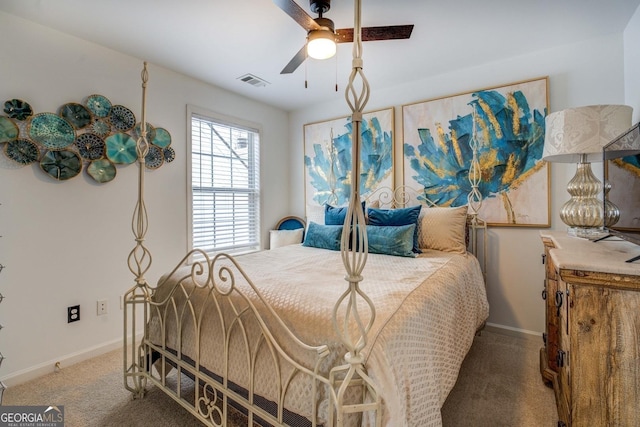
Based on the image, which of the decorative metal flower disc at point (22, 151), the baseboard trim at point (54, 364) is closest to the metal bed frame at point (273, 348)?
the baseboard trim at point (54, 364)

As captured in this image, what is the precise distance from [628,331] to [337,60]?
2.54 metres

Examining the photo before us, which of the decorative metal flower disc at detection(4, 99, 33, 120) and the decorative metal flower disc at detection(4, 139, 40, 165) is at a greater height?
the decorative metal flower disc at detection(4, 99, 33, 120)

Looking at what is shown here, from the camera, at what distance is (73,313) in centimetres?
218

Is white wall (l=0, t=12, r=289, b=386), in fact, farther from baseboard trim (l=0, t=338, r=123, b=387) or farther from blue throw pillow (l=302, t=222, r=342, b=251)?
blue throw pillow (l=302, t=222, r=342, b=251)

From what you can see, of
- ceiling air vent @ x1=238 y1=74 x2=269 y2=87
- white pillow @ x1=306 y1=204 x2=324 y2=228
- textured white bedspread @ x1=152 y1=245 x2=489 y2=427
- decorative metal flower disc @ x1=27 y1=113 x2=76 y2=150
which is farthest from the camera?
white pillow @ x1=306 y1=204 x2=324 y2=228

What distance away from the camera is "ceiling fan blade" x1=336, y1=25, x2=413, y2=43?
5.50 feet

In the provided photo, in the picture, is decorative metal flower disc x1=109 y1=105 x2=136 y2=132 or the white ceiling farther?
decorative metal flower disc x1=109 y1=105 x2=136 y2=132

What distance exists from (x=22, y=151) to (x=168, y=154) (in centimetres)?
98

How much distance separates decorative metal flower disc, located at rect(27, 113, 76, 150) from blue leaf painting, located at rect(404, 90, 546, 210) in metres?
2.95

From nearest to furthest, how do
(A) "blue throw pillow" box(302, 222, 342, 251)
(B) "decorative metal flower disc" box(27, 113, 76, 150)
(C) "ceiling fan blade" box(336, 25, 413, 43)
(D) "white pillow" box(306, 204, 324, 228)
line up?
(C) "ceiling fan blade" box(336, 25, 413, 43), (B) "decorative metal flower disc" box(27, 113, 76, 150), (A) "blue throw pillow" box(302, 222, 342, 251), (D) "white pillow" box(306, 204, 324, 228)

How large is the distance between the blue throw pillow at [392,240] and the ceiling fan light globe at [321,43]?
53.0 inches

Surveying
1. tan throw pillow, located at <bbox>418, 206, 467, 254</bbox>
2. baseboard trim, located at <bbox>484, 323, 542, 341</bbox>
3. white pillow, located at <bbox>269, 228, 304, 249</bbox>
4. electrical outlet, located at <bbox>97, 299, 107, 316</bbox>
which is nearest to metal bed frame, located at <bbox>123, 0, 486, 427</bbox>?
electrical outlet, located at <bbox>97, 299, 107, 316</bbox>

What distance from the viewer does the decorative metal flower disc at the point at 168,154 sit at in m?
2.69

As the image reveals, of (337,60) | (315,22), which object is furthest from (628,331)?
(337,60)
